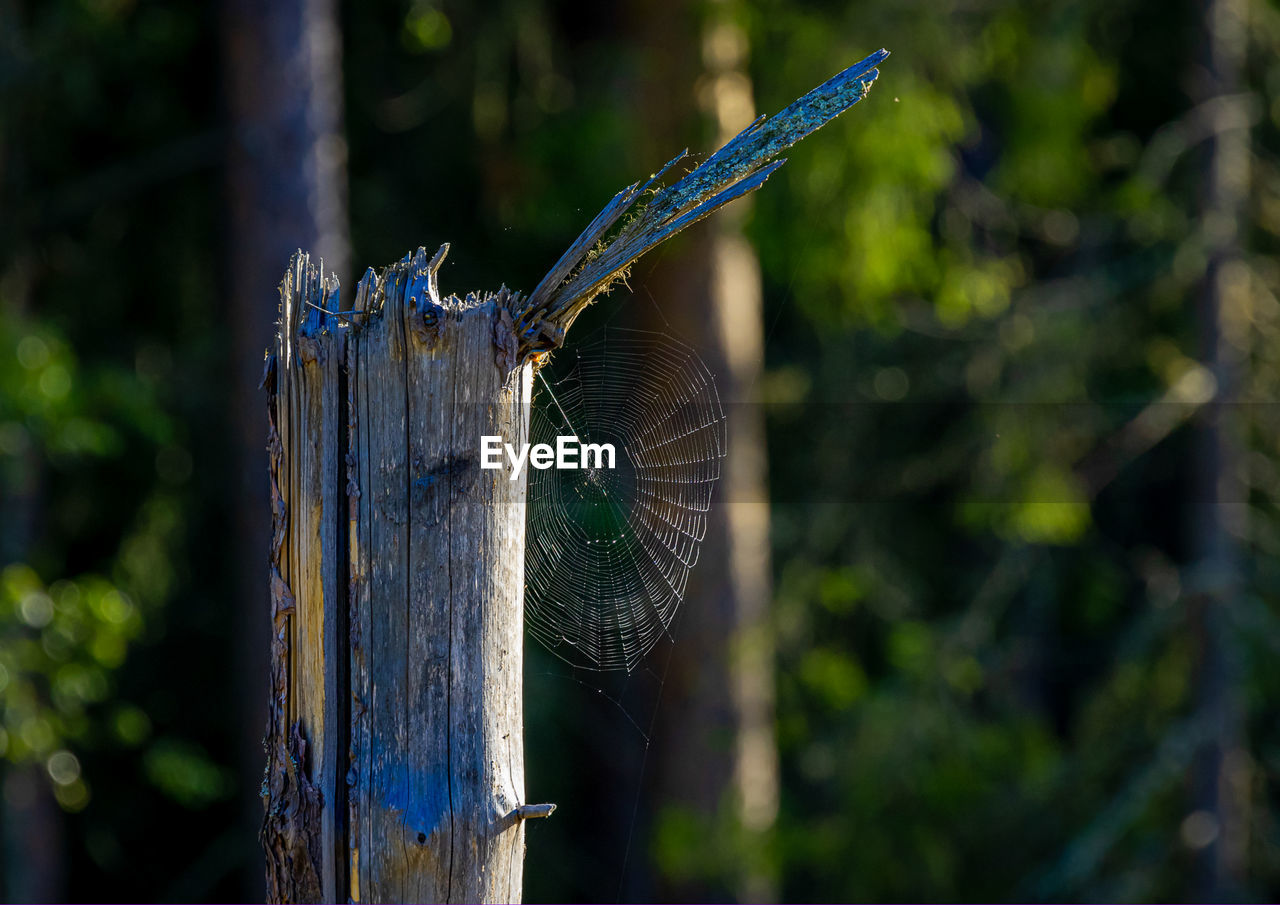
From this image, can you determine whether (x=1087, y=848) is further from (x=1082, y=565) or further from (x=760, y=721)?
(x=1082, y=565)

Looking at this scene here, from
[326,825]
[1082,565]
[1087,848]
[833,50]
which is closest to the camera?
[326,825]

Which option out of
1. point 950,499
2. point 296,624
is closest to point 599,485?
point 296,624

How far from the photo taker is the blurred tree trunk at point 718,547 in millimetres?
6148

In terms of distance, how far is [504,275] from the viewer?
7531 millimetres

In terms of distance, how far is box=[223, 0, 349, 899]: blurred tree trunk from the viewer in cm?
557

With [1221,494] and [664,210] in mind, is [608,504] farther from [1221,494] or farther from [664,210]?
[1221,494]

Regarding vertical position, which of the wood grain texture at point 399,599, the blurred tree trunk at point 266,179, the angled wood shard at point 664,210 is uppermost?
the blurred tree trunk at point 266,179

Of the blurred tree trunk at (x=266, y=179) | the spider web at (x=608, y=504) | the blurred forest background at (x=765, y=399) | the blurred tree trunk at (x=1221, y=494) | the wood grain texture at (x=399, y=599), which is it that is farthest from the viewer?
the blurred tree trunk at (x=1221, y=494)

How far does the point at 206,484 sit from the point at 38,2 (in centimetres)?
336
